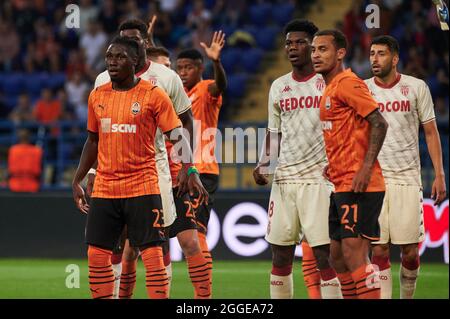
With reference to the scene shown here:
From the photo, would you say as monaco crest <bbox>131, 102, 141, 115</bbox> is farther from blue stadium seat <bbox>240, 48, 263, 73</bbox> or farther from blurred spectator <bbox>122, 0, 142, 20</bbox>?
blurred spectator <bbox>122, 0, 142, 20</bbox>

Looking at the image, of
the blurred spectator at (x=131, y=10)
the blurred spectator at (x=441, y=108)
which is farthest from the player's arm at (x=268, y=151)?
the blurred spectator at (x=131, y=10)

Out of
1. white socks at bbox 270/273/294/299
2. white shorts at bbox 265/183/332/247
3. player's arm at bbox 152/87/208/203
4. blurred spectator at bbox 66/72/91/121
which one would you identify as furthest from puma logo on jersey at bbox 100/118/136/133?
blurred spectator at bbox 66/72/91/121

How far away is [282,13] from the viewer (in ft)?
65.9

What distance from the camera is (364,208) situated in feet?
26.7

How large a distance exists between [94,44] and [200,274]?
41.4ft

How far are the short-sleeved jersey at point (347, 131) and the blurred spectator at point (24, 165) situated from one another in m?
8.88

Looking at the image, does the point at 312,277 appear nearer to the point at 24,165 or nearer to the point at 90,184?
the point at 90,184

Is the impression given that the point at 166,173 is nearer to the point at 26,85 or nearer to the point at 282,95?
the point at 282,95

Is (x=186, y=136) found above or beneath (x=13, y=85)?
beneath

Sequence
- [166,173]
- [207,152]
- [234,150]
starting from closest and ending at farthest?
[166,173] < [207,152] < [234,150]

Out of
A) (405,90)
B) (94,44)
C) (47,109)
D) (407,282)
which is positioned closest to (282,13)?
(94,44)

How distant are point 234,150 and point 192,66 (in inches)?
220
